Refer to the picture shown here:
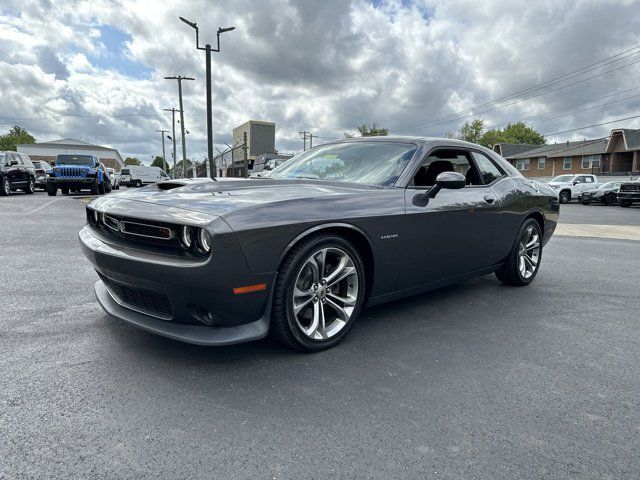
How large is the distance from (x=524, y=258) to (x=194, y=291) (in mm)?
3674

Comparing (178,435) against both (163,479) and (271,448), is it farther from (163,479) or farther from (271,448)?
(271,448)

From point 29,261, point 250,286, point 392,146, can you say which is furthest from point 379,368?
point 29,261

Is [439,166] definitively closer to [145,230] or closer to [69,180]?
[145,230]

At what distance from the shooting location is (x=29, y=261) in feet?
16.6

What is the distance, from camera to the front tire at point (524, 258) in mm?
4500

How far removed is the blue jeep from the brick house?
3883 cm

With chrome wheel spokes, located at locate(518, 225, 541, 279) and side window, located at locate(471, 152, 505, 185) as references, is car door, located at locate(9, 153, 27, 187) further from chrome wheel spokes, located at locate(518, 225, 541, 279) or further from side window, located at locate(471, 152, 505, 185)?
chrome wheel spokes, located at locate(518, 225, 541, 279)

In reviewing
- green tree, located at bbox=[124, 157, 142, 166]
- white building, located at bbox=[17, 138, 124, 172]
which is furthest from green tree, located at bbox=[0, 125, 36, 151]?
green tree, located at bbox=[124, 157, 142, 166]

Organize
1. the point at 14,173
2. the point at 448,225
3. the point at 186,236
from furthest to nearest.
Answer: the point at 14,173 < the point at 448,225 < the point at 186,236

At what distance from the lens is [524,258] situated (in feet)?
15.4

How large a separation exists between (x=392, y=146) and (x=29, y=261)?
425 cm

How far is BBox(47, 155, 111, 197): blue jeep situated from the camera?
17375mm

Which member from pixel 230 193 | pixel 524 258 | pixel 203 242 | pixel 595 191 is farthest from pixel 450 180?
pixel 595 191

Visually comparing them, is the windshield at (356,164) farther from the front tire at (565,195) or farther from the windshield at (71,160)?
the front tire at (565,195)
